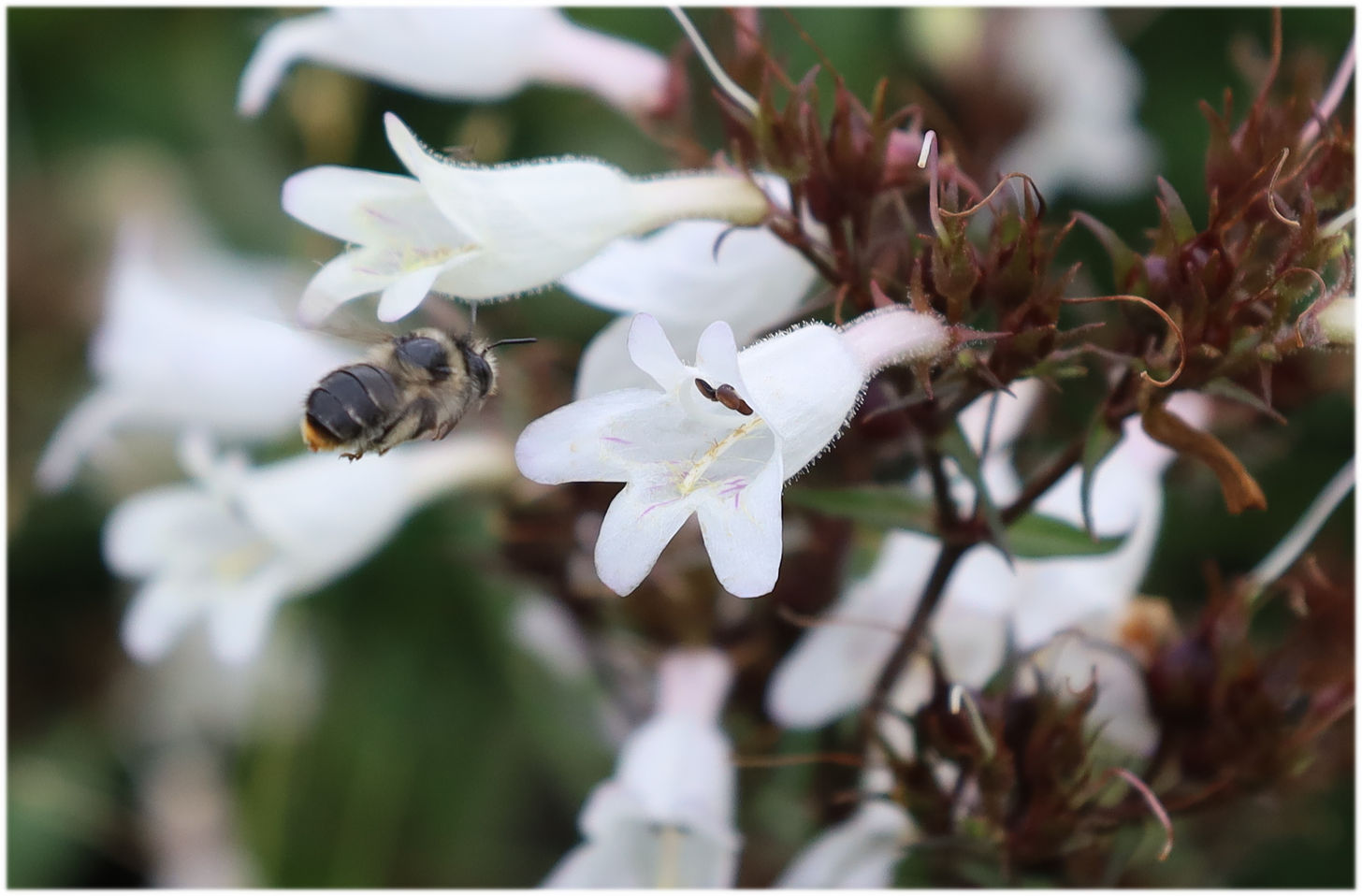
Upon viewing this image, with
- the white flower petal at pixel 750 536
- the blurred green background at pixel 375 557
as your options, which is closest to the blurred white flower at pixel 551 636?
the blurred green background at pixel 375 557

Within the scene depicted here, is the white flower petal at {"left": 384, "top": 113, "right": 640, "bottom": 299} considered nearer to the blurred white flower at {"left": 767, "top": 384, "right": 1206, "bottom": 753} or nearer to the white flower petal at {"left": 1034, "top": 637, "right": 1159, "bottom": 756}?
the blurred white flower at {"left": 767, "top": 384, "right": 1206, "bottom": 753}

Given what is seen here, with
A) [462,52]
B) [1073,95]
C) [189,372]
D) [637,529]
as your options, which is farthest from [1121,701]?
[1073,95]

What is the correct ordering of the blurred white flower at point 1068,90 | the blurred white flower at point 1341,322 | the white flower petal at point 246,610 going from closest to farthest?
the blurred white flower at point 1341,322 < the white flower petal at point 246,610 < the blurred white flower at point 1068,90

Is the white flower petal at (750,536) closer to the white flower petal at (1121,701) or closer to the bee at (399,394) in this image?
the bee at (399,394)

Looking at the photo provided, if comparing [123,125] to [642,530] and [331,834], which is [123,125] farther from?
[642,530]

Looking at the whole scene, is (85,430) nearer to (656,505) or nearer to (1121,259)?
(656,505)

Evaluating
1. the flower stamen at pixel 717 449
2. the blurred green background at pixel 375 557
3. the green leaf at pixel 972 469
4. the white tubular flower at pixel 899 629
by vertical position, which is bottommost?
the blurred green background at pixel 375 557

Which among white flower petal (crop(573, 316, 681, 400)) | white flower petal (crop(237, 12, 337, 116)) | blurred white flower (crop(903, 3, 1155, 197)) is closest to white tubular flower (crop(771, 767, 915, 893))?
white flower petal (crop(573, 316, 681, 400))
